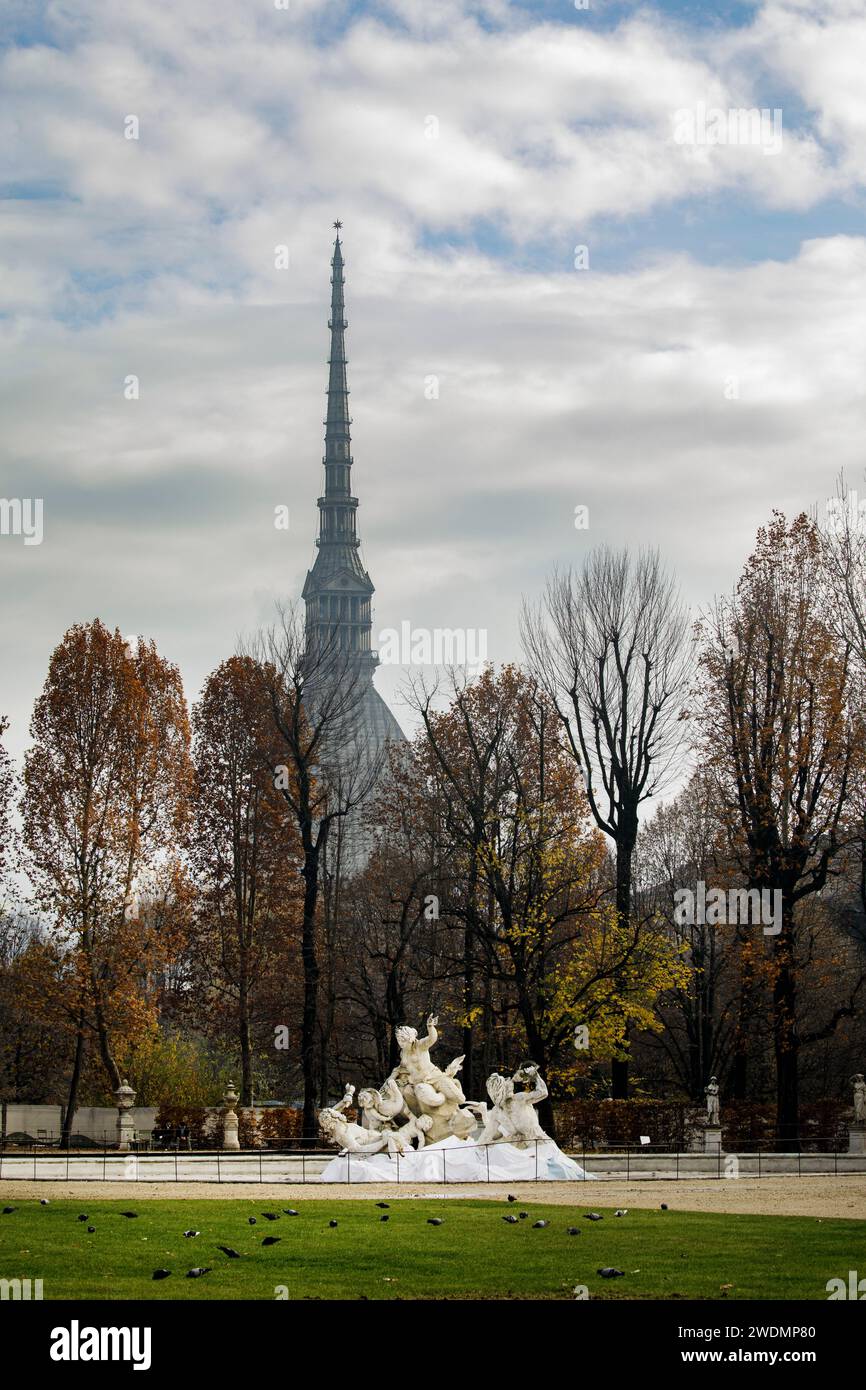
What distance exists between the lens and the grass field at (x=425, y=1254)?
14.9m

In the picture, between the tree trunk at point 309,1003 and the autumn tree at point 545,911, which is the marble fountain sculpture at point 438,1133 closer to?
the autumn tree at point 545,911

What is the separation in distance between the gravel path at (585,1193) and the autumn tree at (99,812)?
14960 mm

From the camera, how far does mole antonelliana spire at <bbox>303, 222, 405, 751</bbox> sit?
17938 cm

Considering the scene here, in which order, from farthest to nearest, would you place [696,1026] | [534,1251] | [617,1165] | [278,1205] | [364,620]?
1. [364,620]
2. [696,1026]
3. [617,1165]
4. [278,1205]
5. [534,1251]

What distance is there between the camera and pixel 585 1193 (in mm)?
27344

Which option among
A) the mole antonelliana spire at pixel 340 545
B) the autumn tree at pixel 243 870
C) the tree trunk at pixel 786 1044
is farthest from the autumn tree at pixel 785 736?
the mole antonelliana spire at pixel 340 545

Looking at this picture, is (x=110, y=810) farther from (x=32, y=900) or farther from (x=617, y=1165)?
(x=617, y=1165)

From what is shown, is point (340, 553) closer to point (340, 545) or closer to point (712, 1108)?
point (340, 545)

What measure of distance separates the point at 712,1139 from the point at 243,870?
1819 centimetres

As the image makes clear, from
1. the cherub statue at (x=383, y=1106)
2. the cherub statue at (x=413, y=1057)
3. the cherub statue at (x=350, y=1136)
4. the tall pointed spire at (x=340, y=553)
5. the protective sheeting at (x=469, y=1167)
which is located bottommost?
the protective sheeting at (x=469, y=1167)

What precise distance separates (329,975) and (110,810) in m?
8.36

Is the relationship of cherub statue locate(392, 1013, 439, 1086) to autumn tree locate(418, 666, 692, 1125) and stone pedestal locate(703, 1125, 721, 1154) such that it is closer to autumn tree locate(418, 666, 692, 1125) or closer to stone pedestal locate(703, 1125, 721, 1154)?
autumn tree locate(418, 666, 692, 1125)

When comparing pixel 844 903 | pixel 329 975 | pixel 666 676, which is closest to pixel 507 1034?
pixel 329 975

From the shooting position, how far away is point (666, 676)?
1768 inches
